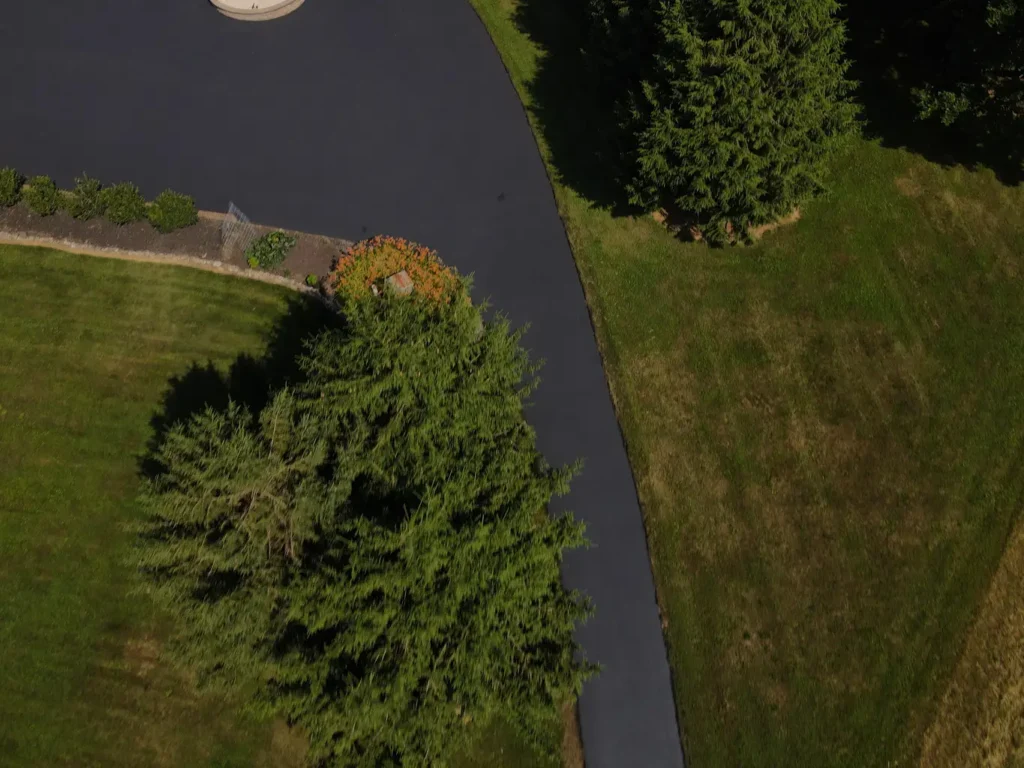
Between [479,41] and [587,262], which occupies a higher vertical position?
[479,41]

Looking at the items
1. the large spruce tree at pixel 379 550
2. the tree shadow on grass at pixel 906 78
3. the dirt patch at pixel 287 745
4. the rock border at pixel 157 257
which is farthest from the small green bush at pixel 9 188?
the tree shadow on grass at pixel 906 78

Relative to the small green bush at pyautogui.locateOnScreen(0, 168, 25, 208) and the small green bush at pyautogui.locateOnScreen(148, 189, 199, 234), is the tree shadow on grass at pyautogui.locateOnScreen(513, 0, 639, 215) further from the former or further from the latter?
the small green bush at pyautogui.locateOnScreen(0, 168, 25, 208)

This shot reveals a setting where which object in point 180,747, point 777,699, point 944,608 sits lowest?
point 180,747

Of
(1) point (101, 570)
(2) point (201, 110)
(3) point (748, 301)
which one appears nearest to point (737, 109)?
(3) point (748, 301)

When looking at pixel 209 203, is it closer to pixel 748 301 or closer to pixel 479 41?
pixel 479 41

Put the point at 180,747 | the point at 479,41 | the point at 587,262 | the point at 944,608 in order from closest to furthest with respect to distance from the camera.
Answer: the point at 180,747 < the point at 944,608 < the point at 587,262 < the point at 479,41

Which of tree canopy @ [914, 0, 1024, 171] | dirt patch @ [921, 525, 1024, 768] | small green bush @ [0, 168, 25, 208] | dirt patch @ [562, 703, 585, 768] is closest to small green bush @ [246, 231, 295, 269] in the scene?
small green bush @ [0, 168, 25, 208]

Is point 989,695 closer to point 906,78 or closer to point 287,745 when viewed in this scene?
point 287,745
